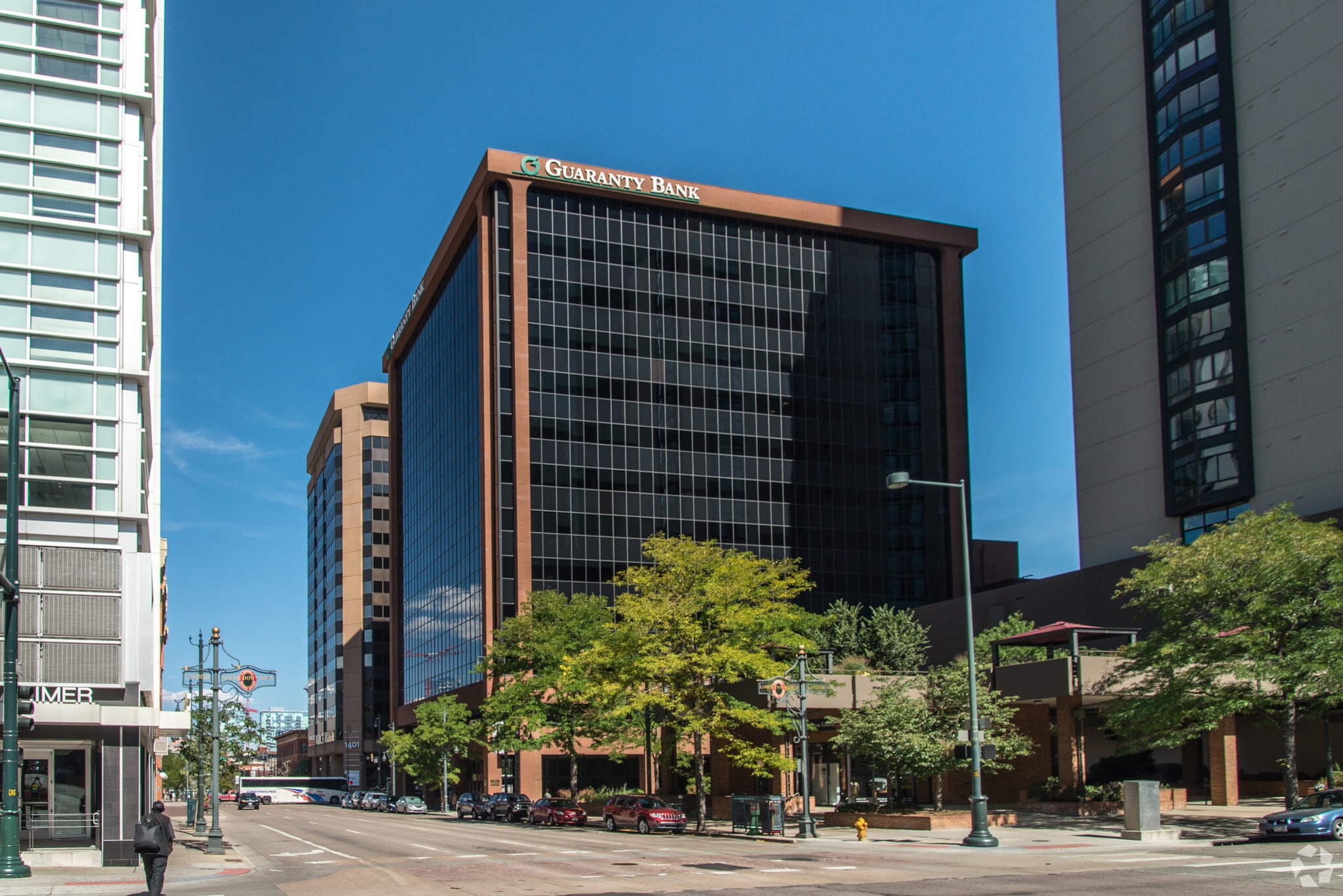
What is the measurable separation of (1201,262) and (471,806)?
53.9 meters

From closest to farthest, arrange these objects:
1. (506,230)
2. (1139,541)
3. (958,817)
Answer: (958,817)
(1139,541)
(506,230)

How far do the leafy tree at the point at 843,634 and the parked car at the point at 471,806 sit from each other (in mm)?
22715

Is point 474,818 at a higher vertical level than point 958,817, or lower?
lower

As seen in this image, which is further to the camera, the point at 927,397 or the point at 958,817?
the point at 927,397

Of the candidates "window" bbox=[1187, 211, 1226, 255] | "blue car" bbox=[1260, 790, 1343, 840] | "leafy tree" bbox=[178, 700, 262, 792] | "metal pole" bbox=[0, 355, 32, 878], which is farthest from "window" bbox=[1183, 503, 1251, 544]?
"metal pole" bbox=[0, 355, 32, 878]

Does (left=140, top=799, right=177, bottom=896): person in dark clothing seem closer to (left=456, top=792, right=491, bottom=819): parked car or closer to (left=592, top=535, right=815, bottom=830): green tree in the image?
(left=592, top=535, right=815, bottom=830): green tree

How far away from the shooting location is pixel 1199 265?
66.1m

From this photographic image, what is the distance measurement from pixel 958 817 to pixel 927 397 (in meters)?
71.8

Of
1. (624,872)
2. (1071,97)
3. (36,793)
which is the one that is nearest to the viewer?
(624,872)

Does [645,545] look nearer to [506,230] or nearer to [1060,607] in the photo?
[1060,607]

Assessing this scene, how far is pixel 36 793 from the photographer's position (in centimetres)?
3422

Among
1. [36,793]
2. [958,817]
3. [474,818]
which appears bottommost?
[474,818]

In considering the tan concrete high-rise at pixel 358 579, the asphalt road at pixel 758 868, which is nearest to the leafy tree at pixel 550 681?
the asphalt road at pixel 758 868

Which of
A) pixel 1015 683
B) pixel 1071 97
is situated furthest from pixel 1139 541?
pixel 1071 97
